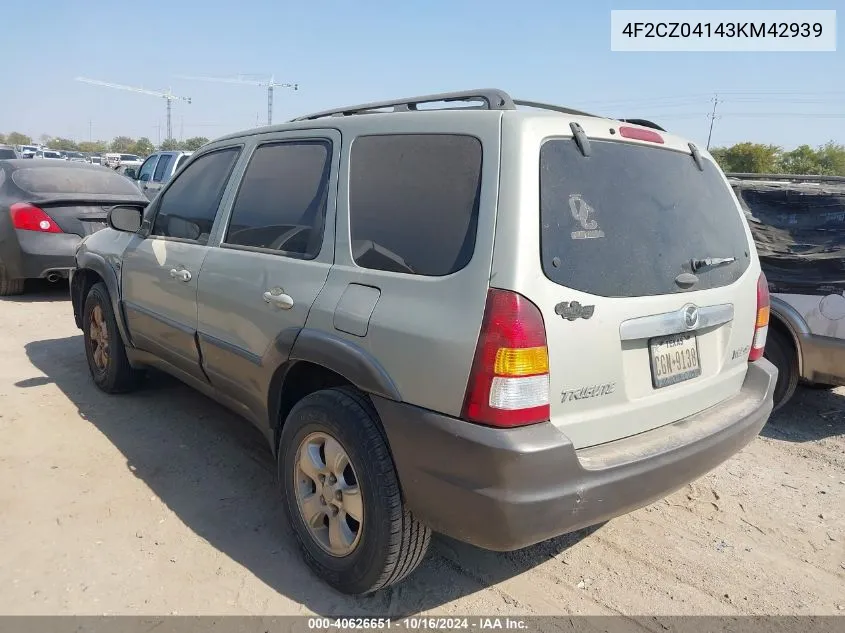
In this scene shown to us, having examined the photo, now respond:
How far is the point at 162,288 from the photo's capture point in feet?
12.3

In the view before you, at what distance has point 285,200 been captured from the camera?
2.97 m

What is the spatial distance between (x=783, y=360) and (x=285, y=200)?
11.6ft

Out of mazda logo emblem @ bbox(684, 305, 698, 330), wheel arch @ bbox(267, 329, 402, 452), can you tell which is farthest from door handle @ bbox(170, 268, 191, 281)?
mazda logo emblem @ bbox(684, 305, 698, 330)

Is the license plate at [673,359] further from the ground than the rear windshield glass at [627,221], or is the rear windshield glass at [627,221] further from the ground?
the rear windshield glass at [627,221]

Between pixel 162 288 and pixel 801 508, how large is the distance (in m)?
3.79

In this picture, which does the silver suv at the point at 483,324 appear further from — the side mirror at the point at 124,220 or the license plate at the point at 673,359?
the side mirror at the point at 124,220

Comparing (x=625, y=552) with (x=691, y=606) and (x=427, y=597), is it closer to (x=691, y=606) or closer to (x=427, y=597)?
(x=691, y=606)

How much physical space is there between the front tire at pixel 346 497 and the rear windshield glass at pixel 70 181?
6508mm

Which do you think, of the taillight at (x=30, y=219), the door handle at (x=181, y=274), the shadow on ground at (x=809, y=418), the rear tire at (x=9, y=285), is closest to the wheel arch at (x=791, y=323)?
the shadow on ground at (x=809, y=418)

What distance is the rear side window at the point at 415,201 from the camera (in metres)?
2.16

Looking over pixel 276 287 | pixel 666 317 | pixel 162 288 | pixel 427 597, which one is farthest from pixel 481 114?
pixel 162 288

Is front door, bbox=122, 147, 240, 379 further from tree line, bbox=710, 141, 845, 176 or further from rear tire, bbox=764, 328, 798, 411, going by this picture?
tree line, bbox=710, 141, 845, 176

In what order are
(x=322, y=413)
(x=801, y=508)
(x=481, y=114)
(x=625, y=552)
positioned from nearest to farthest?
1. (x=481, y=114)
2. (x=322, y=413)
3. (x=625, y=552)
4. (x=801, y=508)

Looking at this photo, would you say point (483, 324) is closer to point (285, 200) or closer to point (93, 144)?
point (285, 200)
